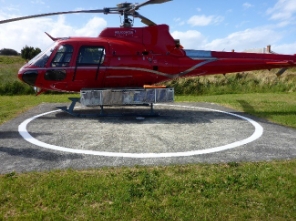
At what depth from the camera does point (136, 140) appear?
5746 mm

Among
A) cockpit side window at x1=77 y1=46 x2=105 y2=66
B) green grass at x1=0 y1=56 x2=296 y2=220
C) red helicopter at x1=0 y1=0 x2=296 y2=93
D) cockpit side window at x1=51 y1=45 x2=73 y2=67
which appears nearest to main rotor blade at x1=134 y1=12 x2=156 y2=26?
red helicopter at x1=0 y1=0 x2=296 y2=93

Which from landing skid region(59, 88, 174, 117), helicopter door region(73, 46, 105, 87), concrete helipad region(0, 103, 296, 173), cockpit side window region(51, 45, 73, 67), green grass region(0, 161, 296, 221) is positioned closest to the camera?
green grass region(0, 161, 296, 221)

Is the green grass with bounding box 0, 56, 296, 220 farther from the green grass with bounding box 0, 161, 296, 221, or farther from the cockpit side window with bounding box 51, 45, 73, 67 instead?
the cockpit side window with bounding box 51, 45, 73, 67

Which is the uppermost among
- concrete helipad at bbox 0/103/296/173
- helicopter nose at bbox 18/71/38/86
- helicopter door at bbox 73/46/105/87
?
helicopter door at bbox 73/46/105/87

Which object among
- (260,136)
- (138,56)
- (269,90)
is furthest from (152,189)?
(269,90)

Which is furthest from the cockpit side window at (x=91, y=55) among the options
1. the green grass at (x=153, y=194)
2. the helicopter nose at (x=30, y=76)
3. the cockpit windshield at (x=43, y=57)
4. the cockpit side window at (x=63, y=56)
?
the green grass at (x=153, y=194)

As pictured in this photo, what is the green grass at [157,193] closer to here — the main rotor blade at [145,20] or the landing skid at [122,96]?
the landing skid at [122,96]

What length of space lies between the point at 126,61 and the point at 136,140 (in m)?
3.52

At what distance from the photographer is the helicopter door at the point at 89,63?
8273 millimetres

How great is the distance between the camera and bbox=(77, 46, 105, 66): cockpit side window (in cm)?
826

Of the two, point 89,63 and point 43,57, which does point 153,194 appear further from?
point 43,57

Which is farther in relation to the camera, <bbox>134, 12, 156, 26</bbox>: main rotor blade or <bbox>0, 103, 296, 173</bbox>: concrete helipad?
<bbox>134, 12, 156, 26</bbox>: main rotor blade

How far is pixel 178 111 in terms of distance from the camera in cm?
920

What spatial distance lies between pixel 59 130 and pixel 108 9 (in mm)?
3841
